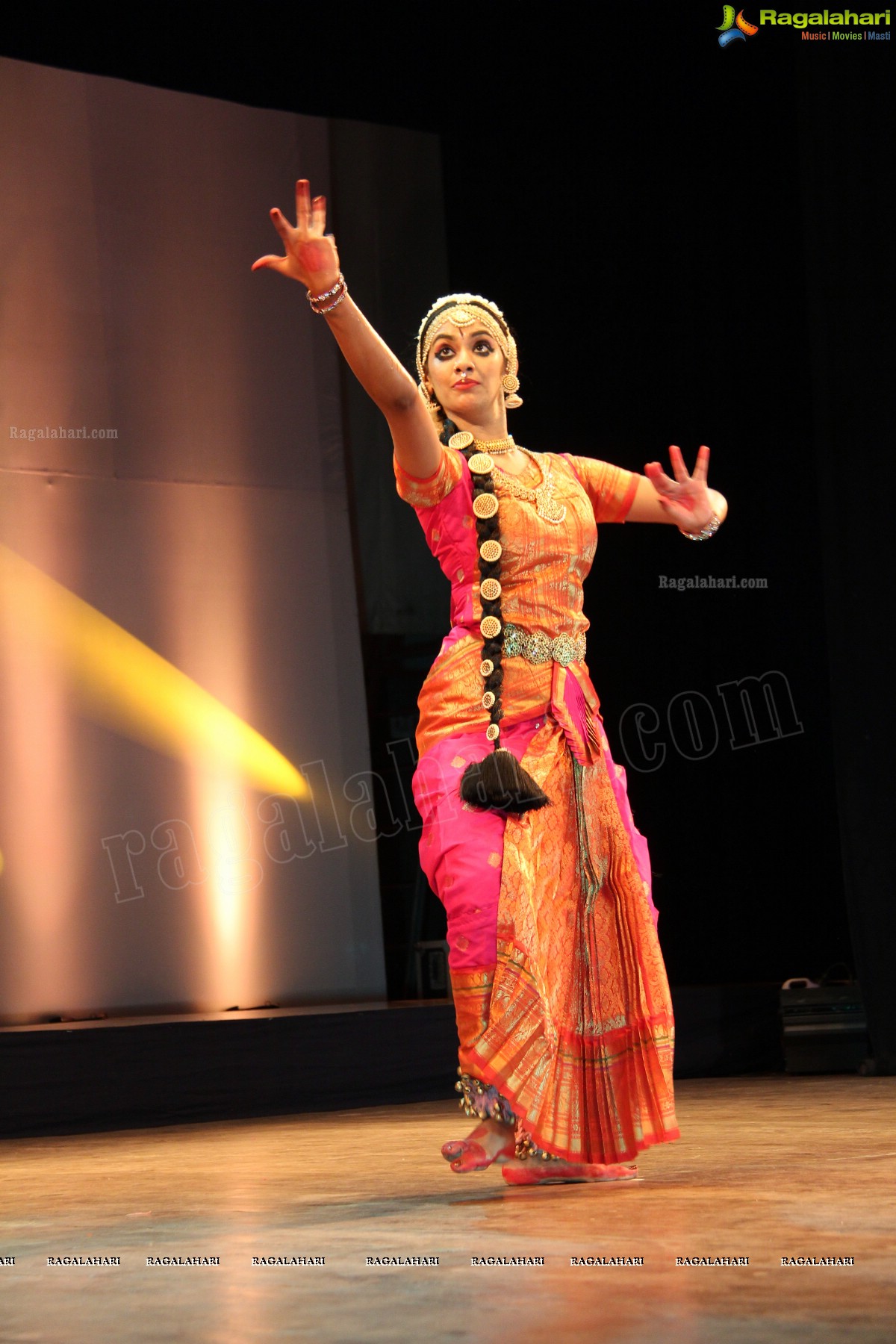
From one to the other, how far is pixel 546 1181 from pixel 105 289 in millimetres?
3822

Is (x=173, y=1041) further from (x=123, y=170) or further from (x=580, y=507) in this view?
(x=123, y=170)

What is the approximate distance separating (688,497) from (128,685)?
9.67 ft

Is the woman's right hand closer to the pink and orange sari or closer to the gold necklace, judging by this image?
the pink and orange sari

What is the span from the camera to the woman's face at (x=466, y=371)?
284 cm

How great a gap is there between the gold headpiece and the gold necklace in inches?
6.4

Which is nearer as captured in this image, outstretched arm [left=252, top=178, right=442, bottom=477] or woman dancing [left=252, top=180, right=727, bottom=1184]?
outstretched arm [left=252, top=178, right=442, bottom=477]

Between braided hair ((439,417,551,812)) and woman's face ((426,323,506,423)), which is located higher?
woman's face ((426,323,506,423))

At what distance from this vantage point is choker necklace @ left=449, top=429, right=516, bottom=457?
281cm

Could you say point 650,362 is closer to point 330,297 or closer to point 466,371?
point 466,371

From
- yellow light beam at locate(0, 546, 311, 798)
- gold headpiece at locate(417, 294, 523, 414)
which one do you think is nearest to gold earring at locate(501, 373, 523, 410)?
gold headpiece at locate(417, 294, 523, 414)

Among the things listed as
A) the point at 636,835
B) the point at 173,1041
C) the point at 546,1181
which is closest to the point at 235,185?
the point at 173,1041

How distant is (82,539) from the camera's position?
5352 mm

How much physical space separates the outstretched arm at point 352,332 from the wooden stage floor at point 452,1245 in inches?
46.1

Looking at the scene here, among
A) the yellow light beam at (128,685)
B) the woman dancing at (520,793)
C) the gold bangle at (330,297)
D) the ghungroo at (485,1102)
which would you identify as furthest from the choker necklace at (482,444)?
the yellow light beam at (128,685)
